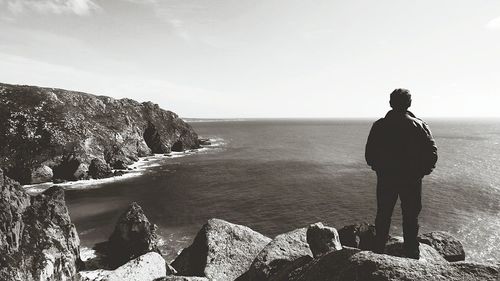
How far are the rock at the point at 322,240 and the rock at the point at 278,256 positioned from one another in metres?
0.29

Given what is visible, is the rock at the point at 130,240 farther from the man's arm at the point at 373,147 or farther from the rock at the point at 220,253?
the man's arm at the point at 373,147

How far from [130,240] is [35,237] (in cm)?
770

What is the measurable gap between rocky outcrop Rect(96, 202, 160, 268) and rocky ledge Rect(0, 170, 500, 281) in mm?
76

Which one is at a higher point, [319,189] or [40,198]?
[40,198]

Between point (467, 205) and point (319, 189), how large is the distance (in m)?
18.1

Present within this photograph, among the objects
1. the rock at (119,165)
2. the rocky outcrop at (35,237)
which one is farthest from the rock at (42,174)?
the rocky outcrop at (35,237)

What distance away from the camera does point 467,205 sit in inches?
1441

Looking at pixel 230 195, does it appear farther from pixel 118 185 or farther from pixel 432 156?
pixel 432 156

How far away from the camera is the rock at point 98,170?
173 ft

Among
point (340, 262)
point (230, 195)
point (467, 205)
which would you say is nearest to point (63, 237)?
point (340, 262)

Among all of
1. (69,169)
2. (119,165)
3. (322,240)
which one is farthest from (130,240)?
(119,165)

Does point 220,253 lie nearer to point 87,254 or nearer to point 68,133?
point 87,254

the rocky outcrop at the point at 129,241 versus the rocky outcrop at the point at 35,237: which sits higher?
the rocky outcrop at the point at 35,237

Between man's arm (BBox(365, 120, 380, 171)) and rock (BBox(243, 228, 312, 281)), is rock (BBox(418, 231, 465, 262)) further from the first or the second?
man's arm (BBox(365, 120, 380, 171))
